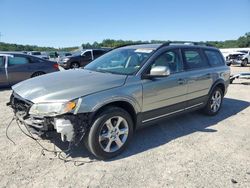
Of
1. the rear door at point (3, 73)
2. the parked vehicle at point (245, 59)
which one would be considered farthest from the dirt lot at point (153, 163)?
the parked vehicle at point (245, 59)

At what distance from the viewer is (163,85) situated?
396 cm

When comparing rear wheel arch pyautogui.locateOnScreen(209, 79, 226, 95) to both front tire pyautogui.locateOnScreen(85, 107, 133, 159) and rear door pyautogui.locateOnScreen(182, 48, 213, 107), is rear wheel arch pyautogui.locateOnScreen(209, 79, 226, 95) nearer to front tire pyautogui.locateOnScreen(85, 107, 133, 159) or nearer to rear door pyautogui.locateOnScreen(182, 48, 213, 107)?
rear door pyautogui.locateOnScreen(182, 48, 213, 107)

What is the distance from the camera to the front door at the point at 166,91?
379 centimetres

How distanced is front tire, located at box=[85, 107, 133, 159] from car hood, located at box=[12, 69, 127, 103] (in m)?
0.39

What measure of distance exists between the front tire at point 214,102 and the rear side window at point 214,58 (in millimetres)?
621

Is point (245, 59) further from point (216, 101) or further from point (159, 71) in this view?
point (159, 71)

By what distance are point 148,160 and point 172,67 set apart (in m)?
1.81

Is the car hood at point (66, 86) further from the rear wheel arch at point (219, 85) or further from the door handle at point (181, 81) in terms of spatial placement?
the rear wheel arch at point (219, 85)

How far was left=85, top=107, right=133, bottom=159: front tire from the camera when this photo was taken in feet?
10.5

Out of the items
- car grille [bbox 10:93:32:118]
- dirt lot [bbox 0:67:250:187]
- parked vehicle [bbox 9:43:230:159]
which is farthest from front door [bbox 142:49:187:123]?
car grille [bbox 10:93:32:118]

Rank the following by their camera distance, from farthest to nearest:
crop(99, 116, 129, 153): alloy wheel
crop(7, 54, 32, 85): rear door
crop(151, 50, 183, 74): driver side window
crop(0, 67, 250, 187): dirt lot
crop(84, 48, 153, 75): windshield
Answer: crop(7, 54, 32, 85): rear door
crop(151, 50, 183, 74): driver side window
crop(84, 48, 153, 75): windshield
crop(99, 116, 129, 153): alloy wheel
crop(0, 67, 250, 187): dirt lot

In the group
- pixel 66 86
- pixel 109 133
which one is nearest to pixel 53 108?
pixel 66 86

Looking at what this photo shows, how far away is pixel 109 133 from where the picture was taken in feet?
11.2

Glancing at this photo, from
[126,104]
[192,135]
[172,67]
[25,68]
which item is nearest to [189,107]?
[192,135]
